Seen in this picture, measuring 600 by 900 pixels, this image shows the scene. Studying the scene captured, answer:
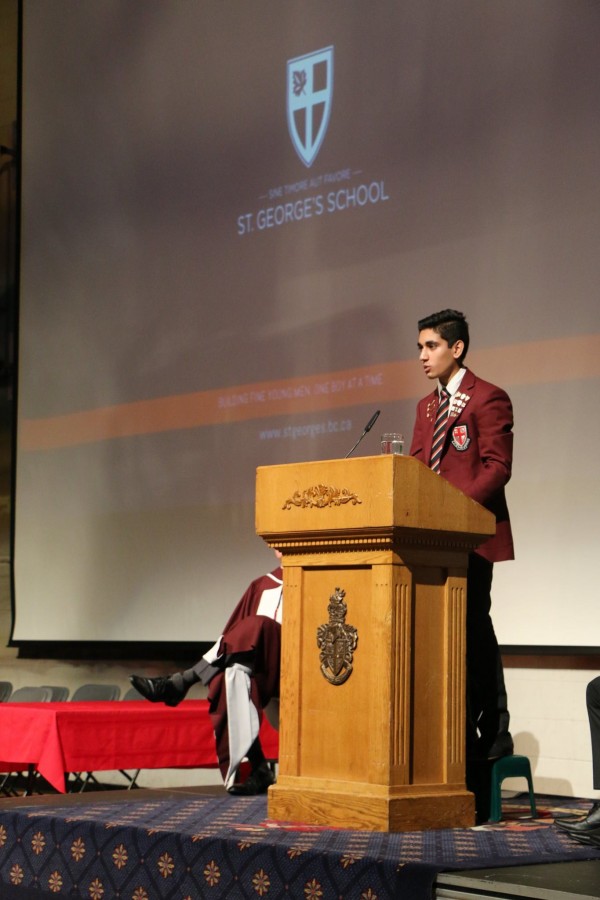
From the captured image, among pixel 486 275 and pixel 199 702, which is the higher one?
pixel 486 275

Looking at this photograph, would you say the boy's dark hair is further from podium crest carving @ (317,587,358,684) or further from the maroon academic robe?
the maroon academic robe

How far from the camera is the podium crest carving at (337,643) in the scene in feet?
10.7

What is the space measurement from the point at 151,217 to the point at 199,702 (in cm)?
332

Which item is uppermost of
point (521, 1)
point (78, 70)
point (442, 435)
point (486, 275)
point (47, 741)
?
point (78, 70)

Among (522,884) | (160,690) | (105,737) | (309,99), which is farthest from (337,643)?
(309,99)

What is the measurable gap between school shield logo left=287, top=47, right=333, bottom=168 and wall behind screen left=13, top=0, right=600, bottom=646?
2.5 inches

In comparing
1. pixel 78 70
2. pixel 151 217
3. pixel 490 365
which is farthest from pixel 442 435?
pixel 78 70

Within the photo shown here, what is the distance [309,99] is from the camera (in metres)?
6.50

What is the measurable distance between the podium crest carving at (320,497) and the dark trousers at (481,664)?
26.9 inches

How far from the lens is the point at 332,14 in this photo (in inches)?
249

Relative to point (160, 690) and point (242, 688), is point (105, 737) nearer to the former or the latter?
point (160, 690)

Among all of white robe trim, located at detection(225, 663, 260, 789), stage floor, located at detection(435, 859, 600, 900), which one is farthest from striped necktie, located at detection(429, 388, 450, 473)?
stage floor, located at detection(435, 859, 600, 900)

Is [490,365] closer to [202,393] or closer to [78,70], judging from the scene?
[202,393]

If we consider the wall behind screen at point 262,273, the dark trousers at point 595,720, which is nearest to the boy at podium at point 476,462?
the dark trousers at point 595,720
